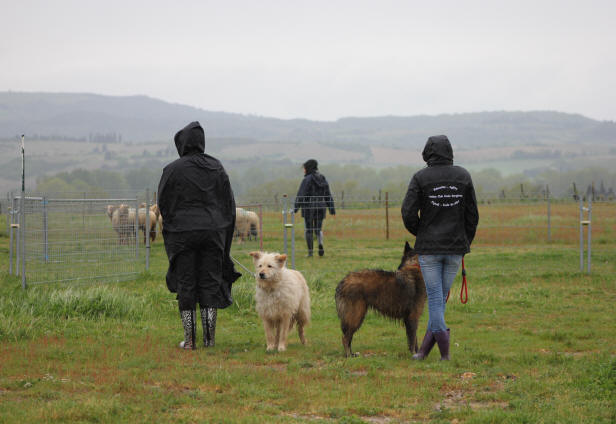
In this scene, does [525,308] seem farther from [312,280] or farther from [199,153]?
[199,153]

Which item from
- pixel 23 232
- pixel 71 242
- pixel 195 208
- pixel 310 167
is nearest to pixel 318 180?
pixel 310 167

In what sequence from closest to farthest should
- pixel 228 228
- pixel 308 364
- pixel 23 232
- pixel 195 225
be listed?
pixel 308 364 < pixel 195 225 < pixel 228 228 < pixel 23 232

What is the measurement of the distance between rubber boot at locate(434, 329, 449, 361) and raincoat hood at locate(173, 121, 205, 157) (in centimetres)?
317

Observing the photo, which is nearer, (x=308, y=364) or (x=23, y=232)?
(x=308, y=364)

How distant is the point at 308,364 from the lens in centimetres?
669

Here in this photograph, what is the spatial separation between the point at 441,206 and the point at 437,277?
0.69m

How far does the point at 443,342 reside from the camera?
6723mm

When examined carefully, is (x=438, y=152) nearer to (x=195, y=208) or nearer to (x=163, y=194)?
(x=195, y=208)

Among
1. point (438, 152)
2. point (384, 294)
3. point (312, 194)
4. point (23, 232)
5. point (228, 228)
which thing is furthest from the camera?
point (312, 194)

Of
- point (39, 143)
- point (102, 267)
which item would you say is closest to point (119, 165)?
point (39, 143)

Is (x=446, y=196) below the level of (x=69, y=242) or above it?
above

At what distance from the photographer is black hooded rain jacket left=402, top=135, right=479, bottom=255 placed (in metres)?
6.44

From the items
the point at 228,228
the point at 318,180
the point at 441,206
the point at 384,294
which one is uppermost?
the point at 318,180

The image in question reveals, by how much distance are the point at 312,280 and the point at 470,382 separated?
6347 mm
